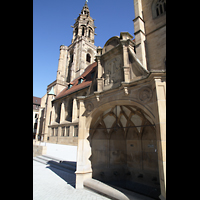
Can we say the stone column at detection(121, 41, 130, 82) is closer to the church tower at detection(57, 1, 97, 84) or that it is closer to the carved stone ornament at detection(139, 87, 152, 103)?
the carved stone ornament at detection(139, 87, 152, 103)

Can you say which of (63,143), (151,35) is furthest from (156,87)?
(63,143)

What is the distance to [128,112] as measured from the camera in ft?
23.4

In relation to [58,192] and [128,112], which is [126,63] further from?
[58,192]

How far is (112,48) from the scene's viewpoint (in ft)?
19.0

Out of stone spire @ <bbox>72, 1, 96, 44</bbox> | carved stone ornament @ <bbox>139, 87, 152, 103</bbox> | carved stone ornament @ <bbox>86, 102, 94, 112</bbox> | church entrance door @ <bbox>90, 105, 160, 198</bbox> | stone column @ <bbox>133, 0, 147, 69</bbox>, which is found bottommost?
church entrance door @ <bbox>90, 105, 160, 198</bbox>

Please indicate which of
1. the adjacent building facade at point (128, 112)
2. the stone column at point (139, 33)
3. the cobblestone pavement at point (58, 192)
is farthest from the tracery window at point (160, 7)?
the cobblestone pavement at point (58, 192)

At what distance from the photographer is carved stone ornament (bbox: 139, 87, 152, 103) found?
13.1ft

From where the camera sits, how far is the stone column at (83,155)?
5418 millimetres

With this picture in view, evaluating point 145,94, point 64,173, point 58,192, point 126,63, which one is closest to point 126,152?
point 58,192

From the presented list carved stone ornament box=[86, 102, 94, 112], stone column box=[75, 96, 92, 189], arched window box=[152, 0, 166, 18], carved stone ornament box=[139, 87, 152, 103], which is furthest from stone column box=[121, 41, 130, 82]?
arched window box=[152, 0, 166, 18]

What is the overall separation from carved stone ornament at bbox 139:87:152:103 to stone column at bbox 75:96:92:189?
111 inches

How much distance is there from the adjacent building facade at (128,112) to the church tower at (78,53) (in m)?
23.2

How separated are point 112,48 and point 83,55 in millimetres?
28067

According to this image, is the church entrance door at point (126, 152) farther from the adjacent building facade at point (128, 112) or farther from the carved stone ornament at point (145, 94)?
the carved stone ornament at point (145, 94)
